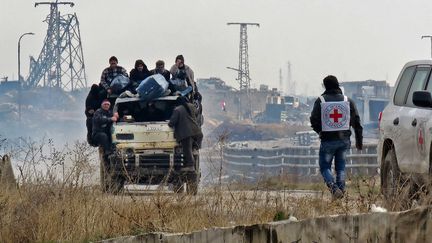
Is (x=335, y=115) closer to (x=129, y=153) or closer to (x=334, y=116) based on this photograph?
(x=334, y=116)

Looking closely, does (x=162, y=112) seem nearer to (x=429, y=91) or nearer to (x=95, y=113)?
(x=95, y=113)

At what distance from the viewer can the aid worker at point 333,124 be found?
16.1 meters

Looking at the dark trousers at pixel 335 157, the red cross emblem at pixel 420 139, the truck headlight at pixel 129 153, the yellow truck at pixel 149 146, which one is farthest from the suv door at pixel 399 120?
the truck headlight at pixel 129 153

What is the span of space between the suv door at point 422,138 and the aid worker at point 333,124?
283 centimetres

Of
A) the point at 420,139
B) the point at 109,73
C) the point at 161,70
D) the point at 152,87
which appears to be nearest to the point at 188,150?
the point at 152,87

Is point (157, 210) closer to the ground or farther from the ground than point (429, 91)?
closer to the ground

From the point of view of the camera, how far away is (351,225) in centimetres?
904

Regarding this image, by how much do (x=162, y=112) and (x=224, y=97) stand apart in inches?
5639

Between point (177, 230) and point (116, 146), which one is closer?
point (177, 230)

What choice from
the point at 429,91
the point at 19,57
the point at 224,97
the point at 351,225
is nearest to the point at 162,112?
the point at 429,91

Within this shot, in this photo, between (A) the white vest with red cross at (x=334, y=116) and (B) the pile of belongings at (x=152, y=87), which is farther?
(B) the pile of belongings at (x=152, y=87)

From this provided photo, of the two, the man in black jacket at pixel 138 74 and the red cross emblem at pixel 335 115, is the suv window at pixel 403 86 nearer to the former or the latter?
the red cross emblem at pixel 335 115

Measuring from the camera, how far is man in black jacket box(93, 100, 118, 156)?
22.5 m

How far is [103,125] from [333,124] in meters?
7.40
